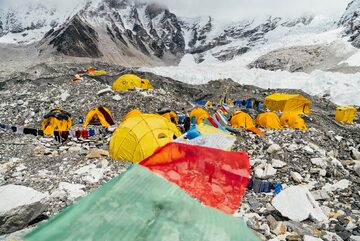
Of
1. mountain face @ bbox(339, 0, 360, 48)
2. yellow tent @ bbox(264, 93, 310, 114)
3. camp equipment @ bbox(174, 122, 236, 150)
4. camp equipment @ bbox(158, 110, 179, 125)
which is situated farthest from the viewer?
mountain face @ bbox(339, 0, 360, 48)

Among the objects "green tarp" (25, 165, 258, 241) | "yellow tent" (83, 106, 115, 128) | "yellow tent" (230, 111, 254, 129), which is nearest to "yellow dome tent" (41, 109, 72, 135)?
"yellow tent" (83, 106, 115, 128)

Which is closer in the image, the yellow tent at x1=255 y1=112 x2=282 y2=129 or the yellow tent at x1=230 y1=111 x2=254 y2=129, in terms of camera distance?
the yellow tent at x1=230 y1=111 x2=254 y2=129

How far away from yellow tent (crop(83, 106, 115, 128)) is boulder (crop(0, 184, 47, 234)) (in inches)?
420

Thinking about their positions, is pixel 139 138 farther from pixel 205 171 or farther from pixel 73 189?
pixel 205 171

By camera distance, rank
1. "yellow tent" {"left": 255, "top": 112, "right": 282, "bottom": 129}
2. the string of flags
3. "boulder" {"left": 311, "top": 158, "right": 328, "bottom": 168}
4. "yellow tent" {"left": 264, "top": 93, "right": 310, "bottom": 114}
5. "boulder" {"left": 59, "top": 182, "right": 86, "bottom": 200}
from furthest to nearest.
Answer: "yellow tent" {"left": 264, "top": 93, "right": 310, "bottom": 114} → "yellow tent" {"left": 255, "top": 112, "right": 282, "bottom": 129} → the string of flags → "boulder" {"left": 311, "top": 158, "right": 328, "bottom": 168} → "boulder" {"left": 59, "top": 182, "right": 86, "bottom": 200}

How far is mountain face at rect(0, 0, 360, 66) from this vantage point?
88.2 m

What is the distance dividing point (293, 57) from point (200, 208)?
7985 cm

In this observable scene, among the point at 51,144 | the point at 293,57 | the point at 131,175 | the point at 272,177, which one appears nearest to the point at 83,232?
the point at 131,175

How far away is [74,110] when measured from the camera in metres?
18.1

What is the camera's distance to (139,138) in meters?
9.70

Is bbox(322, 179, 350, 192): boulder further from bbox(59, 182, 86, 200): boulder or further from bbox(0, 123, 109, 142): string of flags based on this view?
bbox(0, 123, 109, 142): string of flags

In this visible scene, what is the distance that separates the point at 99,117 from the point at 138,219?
13.7 meters

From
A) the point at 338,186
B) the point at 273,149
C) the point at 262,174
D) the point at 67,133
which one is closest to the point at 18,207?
the point at 262,174

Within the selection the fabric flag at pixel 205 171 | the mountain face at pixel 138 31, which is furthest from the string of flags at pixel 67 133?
A: the mountain face at pixel 138 31
